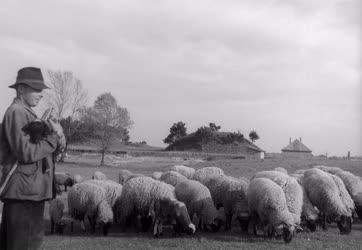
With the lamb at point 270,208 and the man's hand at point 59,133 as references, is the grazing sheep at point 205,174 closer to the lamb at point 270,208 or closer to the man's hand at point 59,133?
the lamb at point 270,208

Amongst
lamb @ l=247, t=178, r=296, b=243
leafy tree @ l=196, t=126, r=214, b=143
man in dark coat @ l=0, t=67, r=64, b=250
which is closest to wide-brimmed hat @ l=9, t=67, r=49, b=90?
man in dark coat @ l=0, t=67, r=64, b=250

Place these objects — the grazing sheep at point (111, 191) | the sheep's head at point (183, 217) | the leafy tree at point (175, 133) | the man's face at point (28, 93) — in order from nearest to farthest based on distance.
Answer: the man's face at point (28, 93), the sheep's head at point (183, 217), the grazing sheep at point (111, 191), the leafy tree at point (175, 133)

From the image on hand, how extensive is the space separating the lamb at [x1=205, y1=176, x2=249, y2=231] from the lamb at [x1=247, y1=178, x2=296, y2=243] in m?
0.40

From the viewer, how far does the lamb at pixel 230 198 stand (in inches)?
552

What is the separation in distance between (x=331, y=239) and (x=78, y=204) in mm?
7165

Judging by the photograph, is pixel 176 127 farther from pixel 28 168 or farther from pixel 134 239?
pixel 28 168

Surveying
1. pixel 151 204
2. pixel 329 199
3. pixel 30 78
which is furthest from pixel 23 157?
pixel 329 199

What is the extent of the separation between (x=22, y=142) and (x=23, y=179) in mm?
369

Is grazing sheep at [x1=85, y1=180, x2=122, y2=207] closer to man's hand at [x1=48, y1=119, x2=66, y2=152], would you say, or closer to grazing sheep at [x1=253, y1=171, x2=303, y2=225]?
grazing sheep at [x1=253, y1=171, x2=303, y2=225]

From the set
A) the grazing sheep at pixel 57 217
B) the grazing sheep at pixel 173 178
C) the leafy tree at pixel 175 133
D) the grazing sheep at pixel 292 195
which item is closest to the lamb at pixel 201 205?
the grazing sheep at pixel 292 195

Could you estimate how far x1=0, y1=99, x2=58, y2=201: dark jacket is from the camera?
4.47m

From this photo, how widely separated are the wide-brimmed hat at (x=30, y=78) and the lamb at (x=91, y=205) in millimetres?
8747

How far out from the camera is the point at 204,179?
666 inches

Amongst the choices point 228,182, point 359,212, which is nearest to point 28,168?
point 228,182
